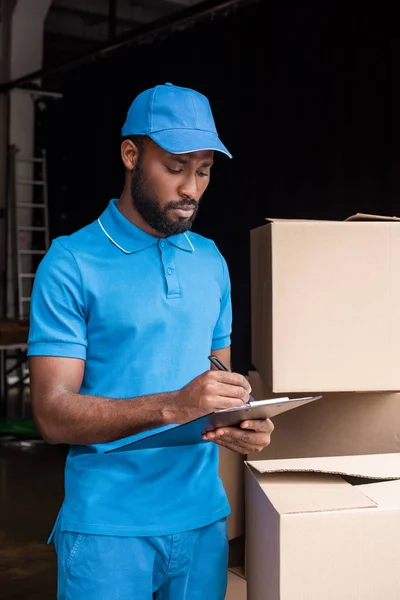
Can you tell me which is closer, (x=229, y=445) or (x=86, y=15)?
(x=229, y=445)

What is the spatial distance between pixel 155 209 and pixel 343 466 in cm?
50

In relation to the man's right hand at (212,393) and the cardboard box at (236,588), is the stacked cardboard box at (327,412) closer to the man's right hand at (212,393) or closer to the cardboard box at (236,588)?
the man's right hand at (212,393)

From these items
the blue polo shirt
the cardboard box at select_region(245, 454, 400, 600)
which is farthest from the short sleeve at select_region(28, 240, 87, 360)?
the cardboard box at select_region(245, 454, 400, 600)

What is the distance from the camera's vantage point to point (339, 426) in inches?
61.8

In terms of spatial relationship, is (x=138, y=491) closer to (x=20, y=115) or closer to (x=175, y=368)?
(x=175, y=368)

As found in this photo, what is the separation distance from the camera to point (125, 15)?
23.6ft

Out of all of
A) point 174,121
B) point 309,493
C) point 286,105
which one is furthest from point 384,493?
point 286,105

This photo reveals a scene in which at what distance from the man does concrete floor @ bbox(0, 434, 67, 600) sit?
190cm

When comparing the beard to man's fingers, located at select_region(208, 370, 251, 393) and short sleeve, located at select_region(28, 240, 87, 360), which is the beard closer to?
short sleeve, located at select_region(28, 240, 87, 360)

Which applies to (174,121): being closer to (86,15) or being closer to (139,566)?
(139,566)

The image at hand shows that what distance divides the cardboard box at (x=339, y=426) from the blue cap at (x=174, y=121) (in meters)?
0.50

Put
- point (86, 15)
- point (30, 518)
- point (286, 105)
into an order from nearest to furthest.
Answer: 1. point (30, 518)
2. point (286, 105)
3. point (86, 15)

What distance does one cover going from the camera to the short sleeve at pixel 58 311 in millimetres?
1225

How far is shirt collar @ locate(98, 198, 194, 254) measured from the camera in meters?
1.34
